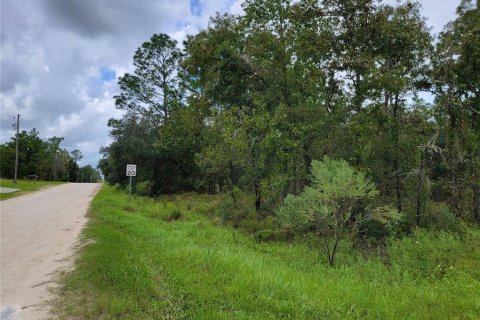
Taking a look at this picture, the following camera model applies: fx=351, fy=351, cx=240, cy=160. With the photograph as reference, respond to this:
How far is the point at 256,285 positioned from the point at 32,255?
548cm

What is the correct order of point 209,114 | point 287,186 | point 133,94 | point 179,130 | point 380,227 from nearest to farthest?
1. point 380,227
2. point 287,186
3. point 209,114
4. point 179,130
5. point 133,94

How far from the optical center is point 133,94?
34844 mm

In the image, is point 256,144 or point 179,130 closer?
point 256,144

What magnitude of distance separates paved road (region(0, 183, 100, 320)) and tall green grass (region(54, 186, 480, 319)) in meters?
0.36

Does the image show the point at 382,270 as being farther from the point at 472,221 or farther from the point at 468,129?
the point at 468,129

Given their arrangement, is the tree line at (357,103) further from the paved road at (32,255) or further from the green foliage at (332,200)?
the paved road at (32,255)

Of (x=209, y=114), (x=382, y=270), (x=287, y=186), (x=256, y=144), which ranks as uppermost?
(x=209, y=114)

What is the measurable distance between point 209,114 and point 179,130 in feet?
30.4

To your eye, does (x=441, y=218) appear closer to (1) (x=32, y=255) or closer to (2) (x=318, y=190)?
(2) (x=318, y=190)

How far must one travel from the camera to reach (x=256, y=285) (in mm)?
5234

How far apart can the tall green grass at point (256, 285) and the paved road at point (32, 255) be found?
1.17 ft

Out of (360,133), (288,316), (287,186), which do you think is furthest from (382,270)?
(287,186)

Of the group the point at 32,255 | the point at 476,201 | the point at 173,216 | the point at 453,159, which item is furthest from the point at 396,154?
the point at 32,255

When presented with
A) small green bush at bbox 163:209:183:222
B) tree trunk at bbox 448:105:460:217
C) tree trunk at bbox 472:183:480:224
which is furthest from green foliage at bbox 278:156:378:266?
small green bush at bbox 163:209:183:222
